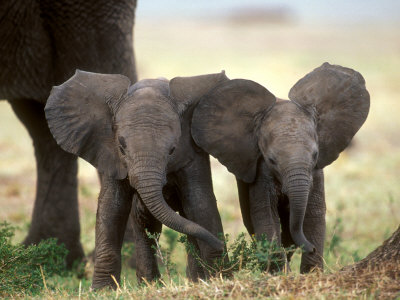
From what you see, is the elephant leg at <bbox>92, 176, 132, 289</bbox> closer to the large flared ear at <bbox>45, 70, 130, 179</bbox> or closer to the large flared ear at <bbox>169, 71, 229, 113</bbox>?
the large flared ear at <bbox>45, 70, 130, 179</bbox>

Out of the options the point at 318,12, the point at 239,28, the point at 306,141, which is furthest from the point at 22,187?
the point at 318,12

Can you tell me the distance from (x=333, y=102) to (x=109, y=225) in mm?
1589

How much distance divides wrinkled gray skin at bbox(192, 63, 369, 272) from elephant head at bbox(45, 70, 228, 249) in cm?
19

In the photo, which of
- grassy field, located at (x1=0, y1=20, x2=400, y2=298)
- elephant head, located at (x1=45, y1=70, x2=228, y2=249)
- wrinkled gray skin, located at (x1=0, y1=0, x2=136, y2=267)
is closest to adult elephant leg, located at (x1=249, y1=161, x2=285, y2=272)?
grassy field, located at (x1=0, y1=20, x2=400, y2=298)

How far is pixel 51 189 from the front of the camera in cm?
708

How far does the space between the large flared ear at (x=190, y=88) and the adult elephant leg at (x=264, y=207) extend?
58cm

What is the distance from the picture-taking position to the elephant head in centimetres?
441

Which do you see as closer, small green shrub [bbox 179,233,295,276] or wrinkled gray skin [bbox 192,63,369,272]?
Result: small green shrub [bbox 179,233,295,276]

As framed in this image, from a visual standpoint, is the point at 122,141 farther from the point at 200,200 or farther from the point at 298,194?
the point at 298,194

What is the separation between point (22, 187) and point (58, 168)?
10.6 ft

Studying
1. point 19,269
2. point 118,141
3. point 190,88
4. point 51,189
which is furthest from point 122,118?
point 51,189

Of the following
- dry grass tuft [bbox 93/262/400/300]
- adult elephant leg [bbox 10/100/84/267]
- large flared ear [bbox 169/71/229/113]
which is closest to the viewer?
dry grass tuft [bbox 93/262/400/300]

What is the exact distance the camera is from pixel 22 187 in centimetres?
1014

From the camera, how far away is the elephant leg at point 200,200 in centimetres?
479
